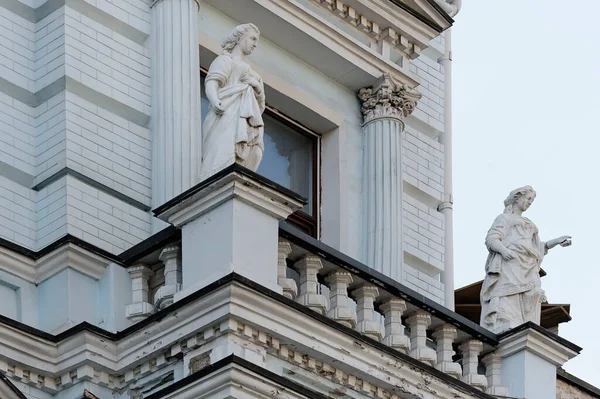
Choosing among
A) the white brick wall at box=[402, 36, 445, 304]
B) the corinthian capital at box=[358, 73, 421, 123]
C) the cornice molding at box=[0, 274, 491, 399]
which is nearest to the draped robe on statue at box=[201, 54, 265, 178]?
the cornice molding at box=[0, 274, 491, 399]

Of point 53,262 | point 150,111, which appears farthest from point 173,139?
point 53,262

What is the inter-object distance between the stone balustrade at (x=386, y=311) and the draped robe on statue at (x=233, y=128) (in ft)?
2.74

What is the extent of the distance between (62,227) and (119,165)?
1.08 meters

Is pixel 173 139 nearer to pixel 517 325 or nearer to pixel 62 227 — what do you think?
pixel 62 227

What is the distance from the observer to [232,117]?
20484 millimetres

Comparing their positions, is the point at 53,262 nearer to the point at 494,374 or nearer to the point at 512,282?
the point at 494,374

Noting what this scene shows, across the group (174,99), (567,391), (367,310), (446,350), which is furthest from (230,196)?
(567,391)

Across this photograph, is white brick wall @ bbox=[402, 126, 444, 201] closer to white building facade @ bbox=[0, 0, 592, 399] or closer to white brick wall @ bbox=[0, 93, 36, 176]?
white building facade @ bbox=[0, 0, 592, 399]

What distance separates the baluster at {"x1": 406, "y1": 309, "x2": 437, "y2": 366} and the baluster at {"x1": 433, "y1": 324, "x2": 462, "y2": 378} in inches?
6.9

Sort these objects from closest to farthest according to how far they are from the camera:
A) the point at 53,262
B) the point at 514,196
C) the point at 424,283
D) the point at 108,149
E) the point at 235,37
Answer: the point at 53,262, the point at 235,37, the point at 108,149, the point at 514,196, the point at 424,283

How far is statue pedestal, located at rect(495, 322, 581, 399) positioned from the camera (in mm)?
21234

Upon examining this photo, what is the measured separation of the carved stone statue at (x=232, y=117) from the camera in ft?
66.5

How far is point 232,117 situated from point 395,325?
2199 millimetres

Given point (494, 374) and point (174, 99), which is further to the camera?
point (174, 99)
